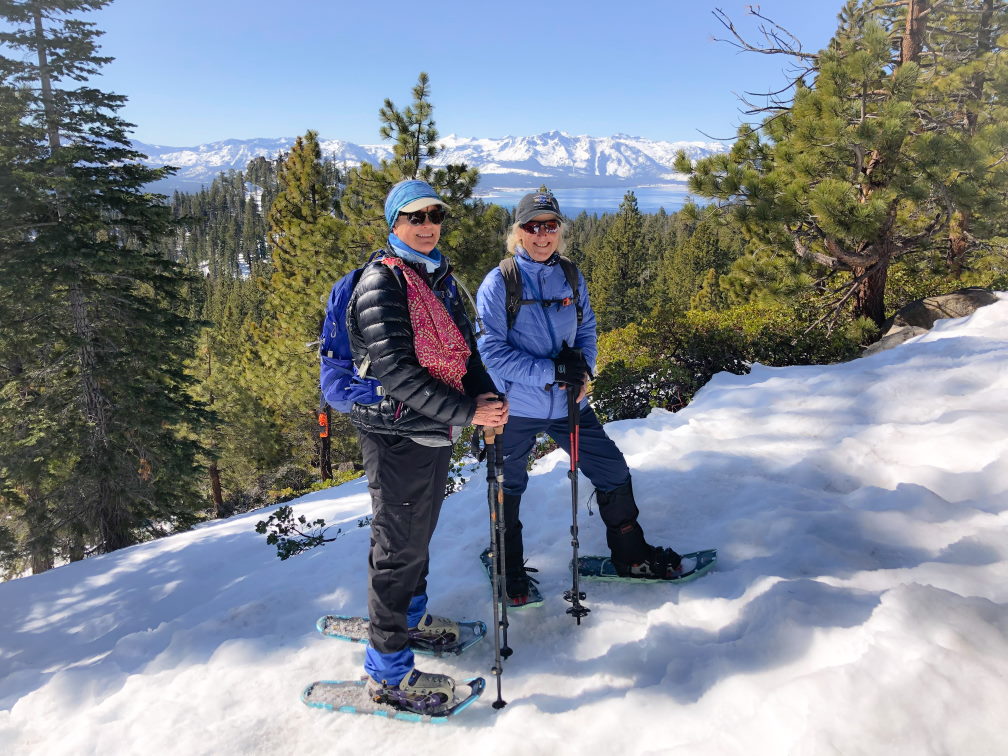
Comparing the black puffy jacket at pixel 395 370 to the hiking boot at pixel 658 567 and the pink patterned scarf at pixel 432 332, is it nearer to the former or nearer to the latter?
the pink patterned scarf at pixel 432 332

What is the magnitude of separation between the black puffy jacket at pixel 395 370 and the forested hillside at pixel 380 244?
850 millimetres

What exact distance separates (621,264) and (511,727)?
154 feet

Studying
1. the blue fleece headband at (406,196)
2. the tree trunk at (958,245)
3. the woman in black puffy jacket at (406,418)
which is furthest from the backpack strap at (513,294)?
the tree trunk at (958,245)

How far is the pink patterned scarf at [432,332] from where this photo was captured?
8.18 feet

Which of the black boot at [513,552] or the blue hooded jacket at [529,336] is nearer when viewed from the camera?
the blue hooded jacket at [529,336]

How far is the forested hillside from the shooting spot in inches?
306

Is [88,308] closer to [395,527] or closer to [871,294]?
[395,527]

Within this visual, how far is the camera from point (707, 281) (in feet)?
143

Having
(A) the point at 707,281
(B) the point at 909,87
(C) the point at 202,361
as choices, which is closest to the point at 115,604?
(B) the point at 909,87

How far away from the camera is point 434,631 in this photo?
121 inches

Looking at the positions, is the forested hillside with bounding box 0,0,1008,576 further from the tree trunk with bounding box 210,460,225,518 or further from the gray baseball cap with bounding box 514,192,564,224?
the tree trunk with bounding box 210,460,225,518

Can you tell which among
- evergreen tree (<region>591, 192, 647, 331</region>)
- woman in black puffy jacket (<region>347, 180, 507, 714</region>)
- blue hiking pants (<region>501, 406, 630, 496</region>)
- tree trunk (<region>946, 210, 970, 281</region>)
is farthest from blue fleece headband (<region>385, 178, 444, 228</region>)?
evergreen tree (<region>591, 192, 647, 331</region>)

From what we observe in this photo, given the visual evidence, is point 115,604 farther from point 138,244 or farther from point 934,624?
point 138,244

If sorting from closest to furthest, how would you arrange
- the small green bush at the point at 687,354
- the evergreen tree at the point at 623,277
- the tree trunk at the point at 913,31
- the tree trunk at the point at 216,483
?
1. the small green bush at the point at 687,354
2. the tree trunk at the point at 913,31
3. the tree trunk at the point at 216,483
4. the evergreen tree at the point at 623,277
